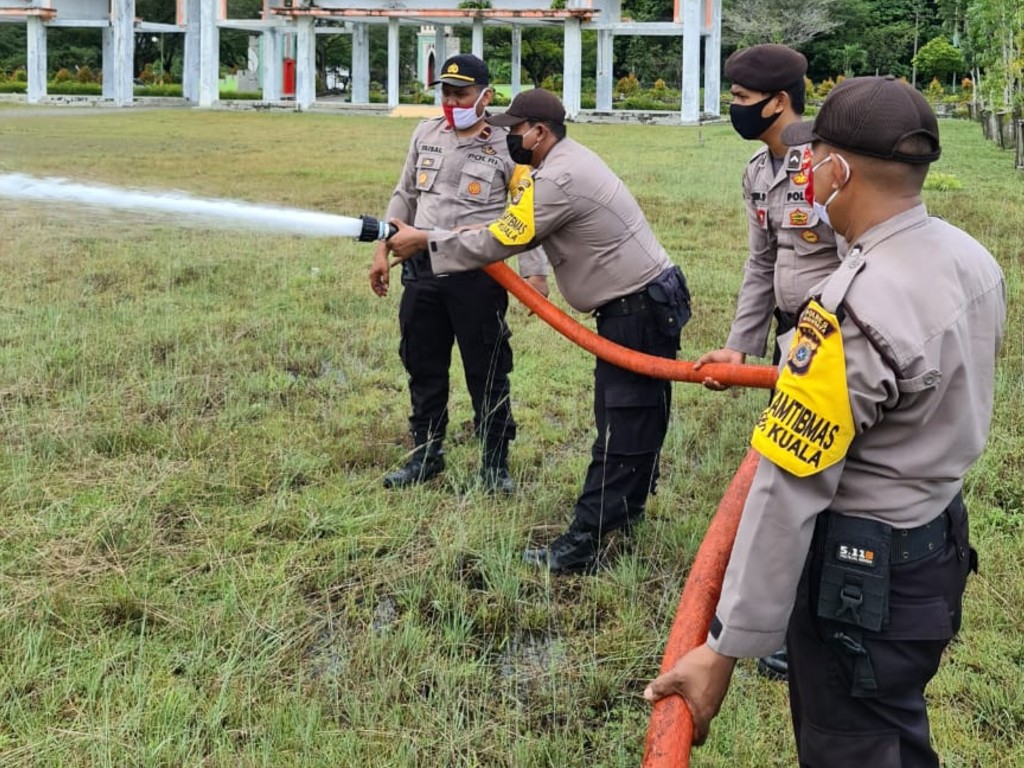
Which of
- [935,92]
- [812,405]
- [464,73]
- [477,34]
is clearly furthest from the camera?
[935,92]

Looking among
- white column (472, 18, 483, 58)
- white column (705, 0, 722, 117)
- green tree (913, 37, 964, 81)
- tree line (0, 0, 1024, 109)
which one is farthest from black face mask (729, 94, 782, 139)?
green tree (913, 37, 964, 81)

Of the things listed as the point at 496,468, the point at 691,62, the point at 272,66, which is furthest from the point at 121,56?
the point at 496,468

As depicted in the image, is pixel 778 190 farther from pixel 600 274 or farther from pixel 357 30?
pixel 357 30

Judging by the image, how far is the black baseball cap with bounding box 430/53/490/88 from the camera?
464 cm

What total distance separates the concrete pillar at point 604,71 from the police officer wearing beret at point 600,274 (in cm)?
3757

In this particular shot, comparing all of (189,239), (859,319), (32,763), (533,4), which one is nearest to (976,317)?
(859,319)

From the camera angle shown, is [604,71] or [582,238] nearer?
[582,238]

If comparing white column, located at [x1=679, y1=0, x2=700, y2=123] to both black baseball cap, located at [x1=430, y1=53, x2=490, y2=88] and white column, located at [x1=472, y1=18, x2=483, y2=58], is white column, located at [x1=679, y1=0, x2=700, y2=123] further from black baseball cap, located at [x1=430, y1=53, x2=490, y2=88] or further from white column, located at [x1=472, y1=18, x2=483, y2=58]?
black baseball cap, located at [x1=430, y1=53, x2=490, y2=88]

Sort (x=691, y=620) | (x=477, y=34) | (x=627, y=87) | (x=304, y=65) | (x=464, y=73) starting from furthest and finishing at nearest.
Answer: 1. (x=627, y=87)
2. (x=304, y=65)
3. (x=477, y=34)
4. (x=464, y=73)
5. (x=691, y=620)

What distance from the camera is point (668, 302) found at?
3941 mm

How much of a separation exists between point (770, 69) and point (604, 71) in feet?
125

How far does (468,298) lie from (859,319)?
3.10 metres

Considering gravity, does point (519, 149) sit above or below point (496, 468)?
above

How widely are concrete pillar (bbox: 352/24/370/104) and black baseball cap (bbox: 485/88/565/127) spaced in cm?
4188
